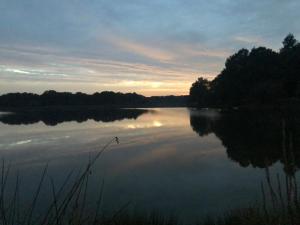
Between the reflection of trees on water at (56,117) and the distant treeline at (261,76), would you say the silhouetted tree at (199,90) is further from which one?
the reflection of trees on water at (56,117)

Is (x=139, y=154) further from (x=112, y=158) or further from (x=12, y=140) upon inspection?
(x=12, y=140)

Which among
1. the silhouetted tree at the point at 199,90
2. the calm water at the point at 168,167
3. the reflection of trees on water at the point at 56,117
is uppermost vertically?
the silhouetted tree at the point at 199,90

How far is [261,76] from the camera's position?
83.2m

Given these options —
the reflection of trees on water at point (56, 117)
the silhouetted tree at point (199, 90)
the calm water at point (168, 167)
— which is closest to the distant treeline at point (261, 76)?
the reflection of trees on water at point (56, 117)

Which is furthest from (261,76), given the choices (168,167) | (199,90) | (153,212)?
(153,212)

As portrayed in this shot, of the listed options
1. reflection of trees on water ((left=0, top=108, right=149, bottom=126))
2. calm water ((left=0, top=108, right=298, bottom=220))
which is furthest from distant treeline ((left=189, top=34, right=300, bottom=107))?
calm water ((left=0, top=108, right=298, bottom=220))

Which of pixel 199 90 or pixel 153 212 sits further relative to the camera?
pixel 199 90

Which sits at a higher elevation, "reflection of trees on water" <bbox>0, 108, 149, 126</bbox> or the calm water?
"reflection of trees on water" <bbox>0, 108, 149, 126</bbox>

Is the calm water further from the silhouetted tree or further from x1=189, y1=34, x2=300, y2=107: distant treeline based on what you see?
the silhouetted tree

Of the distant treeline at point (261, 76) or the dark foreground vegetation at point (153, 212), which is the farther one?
the distant treeline at point (261, 76)

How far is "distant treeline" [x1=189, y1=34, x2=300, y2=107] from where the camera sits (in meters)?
73.6

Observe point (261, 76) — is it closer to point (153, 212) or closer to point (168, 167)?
point (168, 167)

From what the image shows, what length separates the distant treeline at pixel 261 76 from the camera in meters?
73.6

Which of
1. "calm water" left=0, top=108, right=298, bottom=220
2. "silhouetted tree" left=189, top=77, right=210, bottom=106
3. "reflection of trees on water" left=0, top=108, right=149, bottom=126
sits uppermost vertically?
"silhouetted tree" left=189, top=77, right=210, bottom=106
